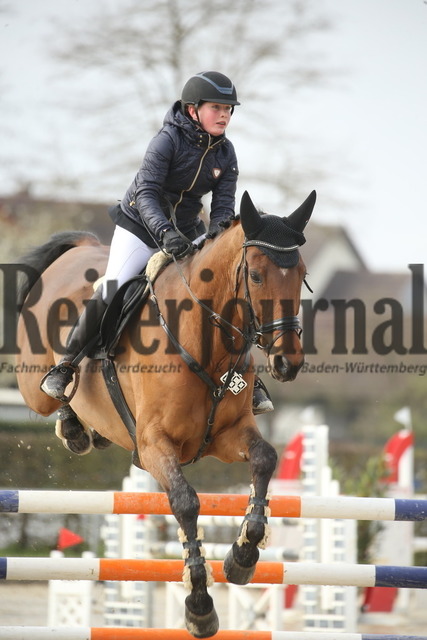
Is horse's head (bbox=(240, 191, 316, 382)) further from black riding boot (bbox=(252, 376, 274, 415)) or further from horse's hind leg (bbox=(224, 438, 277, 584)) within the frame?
black riding boot (bbox=(252, 376, 274, 415))

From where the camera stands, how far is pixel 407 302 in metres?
37.3

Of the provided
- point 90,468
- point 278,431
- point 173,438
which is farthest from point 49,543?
point 278,431

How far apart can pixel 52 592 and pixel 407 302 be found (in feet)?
101

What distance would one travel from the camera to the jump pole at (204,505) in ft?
16.0

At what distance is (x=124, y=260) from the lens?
5.48 metres

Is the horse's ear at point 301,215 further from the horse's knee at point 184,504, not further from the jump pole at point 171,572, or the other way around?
the jump pole at point 171,572

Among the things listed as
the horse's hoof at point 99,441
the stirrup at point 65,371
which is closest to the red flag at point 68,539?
the horse's hoof at point 99,441

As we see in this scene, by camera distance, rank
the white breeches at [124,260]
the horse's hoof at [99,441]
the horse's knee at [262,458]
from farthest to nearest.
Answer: the horse's hoof at [99,441], the white breeches at [124,260], the horse's knee at [262,458]

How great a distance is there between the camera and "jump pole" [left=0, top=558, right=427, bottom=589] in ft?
16.3

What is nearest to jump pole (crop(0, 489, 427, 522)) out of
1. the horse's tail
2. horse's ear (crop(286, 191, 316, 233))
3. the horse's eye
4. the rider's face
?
the horse's eye

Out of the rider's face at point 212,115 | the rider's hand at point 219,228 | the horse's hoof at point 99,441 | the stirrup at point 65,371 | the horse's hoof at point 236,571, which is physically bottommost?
the horse's hoof at point 236,571

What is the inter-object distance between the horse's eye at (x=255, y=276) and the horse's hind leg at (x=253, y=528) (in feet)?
3.05

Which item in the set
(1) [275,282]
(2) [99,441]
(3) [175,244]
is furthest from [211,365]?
(2) [99,441]

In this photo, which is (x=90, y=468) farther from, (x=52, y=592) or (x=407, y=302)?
(x=407, y=302)
